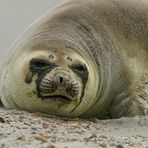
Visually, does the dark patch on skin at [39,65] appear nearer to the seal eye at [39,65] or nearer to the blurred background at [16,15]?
the seal eye at [39,65]

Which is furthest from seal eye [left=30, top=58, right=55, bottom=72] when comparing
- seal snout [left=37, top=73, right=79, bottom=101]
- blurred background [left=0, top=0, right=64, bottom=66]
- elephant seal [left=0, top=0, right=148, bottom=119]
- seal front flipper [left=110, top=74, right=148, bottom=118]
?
blurred background [left=0, top=0, right=64, bottom=66]

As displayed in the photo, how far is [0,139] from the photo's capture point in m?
4.92

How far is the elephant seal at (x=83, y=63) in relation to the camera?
6609 millimetres

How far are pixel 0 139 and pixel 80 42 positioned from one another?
9.15ft

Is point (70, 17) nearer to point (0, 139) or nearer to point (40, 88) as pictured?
point (40, 88)

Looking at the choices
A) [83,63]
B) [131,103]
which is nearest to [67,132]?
[83,63]

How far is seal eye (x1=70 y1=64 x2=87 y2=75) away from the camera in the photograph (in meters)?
6.69

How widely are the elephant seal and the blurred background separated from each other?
3.94m

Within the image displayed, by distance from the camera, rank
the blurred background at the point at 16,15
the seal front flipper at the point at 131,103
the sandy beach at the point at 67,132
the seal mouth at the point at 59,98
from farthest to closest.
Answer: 1. the blurred background at the point at 16,15
2. the seal front flipper at the point at 131,103
3. the seal mouth at the point at 59,98
4. the sandy beach at the point at 67,132

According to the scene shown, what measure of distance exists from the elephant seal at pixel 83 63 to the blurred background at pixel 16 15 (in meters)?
3.94

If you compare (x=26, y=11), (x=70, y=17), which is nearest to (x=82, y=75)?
(x=70, y=17)

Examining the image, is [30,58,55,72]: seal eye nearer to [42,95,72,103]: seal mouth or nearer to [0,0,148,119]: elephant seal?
[0,0,148,119]: elephant seal

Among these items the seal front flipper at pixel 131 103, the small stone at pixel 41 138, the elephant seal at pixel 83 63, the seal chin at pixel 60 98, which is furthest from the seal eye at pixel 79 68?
the small stone at pixel 41 138

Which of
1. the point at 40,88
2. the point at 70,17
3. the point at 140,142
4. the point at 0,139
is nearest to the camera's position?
the point at 0,139
